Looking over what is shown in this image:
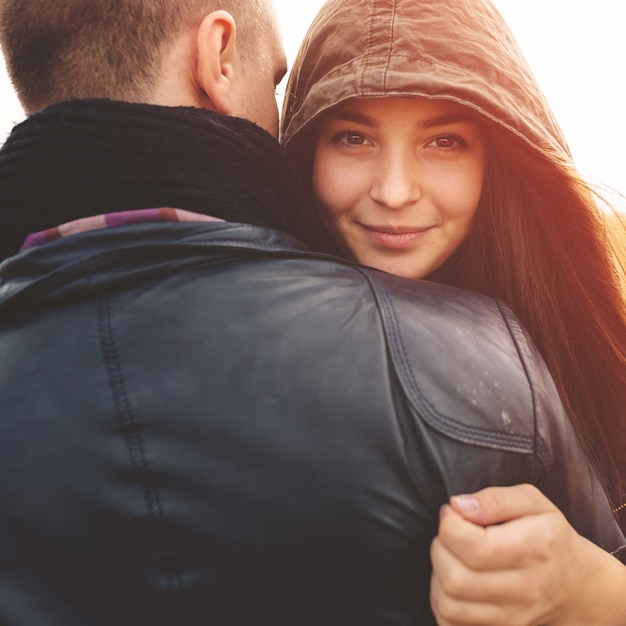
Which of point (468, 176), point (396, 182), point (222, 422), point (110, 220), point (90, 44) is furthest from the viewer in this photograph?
point (468, 176)

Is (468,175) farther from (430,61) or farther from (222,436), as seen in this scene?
(222,436)

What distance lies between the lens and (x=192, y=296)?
97 centimetres

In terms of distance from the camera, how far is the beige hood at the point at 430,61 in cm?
166

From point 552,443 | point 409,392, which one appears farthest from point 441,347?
point 552,443

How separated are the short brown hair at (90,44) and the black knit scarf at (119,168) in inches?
11.8

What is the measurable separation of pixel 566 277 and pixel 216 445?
4.68ft

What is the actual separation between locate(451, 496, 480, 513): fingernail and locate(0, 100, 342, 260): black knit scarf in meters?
0.60

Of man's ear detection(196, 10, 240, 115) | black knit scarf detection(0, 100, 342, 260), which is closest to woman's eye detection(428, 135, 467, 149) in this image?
man's ear detection(196, 10, 240, 115)

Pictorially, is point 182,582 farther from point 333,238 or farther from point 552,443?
point 333,238

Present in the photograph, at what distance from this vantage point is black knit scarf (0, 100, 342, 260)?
3.52ft

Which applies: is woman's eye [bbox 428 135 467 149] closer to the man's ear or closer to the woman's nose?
the woman's nose

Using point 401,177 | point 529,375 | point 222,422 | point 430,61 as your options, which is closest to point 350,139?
point 401,177

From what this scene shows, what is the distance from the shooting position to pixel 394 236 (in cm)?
192

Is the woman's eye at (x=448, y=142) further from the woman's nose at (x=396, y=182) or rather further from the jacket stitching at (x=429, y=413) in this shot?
the jacket stitching at (x=429, y=413)
